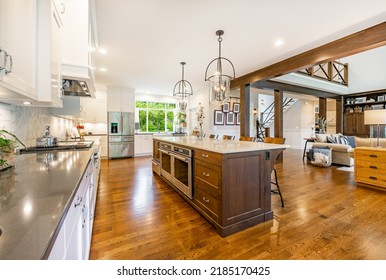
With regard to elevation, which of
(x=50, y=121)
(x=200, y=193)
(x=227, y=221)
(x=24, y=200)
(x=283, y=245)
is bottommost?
(x=283, y=245)

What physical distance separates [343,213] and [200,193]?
1921mm

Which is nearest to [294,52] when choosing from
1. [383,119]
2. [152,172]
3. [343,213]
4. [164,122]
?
[383,119]

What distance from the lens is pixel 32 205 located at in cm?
64

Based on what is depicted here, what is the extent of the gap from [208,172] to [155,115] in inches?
258

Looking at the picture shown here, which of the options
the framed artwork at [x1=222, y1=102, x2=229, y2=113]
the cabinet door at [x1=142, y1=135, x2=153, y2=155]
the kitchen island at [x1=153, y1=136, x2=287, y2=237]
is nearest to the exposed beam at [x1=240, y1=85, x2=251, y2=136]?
the framed artwork at [x1=222, y1=102, x2=229, y2=113]

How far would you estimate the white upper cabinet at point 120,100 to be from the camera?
22.0ft

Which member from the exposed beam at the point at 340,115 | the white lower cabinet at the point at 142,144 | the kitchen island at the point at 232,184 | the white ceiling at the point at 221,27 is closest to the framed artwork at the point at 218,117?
the white ceiling at the point at 221,27

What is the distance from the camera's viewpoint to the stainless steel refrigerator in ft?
21.8

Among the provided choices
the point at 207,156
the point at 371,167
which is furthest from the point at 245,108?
the point at 207,156

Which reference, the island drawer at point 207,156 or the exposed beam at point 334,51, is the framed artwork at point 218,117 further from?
the island drawer at point 207,156

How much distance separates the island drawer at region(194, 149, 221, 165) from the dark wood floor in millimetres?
770

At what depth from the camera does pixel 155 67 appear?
471 centimetres

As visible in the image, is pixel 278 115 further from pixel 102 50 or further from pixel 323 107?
pixel 102 50

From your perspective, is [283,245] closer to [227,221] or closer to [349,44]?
[227,221]
